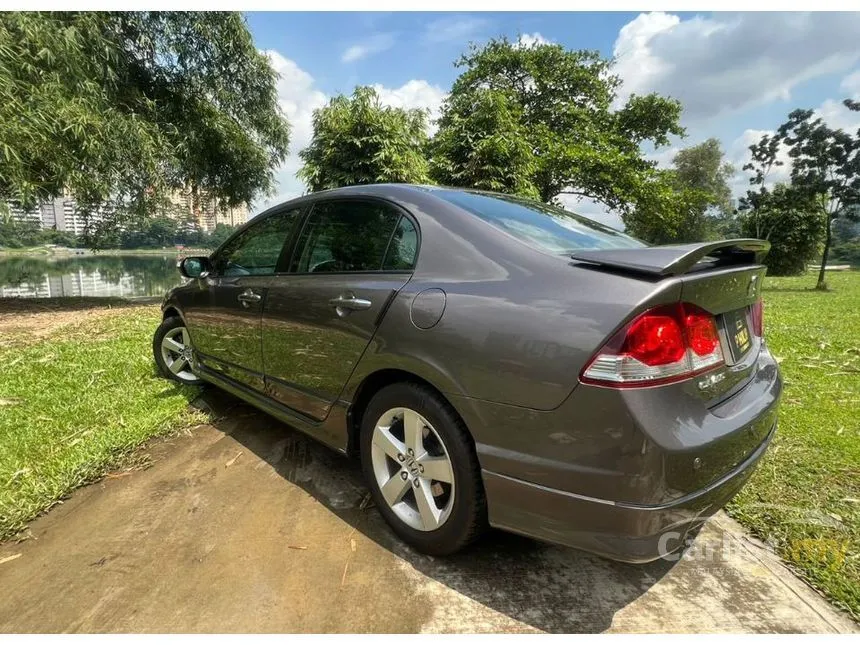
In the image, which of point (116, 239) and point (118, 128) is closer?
point (118, 128)

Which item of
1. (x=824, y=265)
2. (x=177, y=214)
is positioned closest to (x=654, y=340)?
(x=177, y=214)

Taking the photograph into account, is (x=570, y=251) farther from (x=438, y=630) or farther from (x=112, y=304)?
(x=112, y=304)

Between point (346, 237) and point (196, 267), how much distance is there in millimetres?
1619

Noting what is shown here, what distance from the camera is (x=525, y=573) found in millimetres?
1990

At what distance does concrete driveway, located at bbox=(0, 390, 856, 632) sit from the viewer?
1.75 meters

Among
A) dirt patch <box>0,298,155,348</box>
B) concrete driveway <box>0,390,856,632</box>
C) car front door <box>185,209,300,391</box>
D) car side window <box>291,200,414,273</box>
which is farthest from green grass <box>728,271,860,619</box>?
dirt patch <box>0,298,155,348</box>

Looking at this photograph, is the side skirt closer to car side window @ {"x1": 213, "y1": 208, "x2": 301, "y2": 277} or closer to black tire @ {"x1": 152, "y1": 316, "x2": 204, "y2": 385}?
car side window @ {"x1": 213, "y1": 208, "x2": 301, "y2": 277}

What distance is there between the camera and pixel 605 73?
81.3ft

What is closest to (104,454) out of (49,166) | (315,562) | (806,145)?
(315,562)

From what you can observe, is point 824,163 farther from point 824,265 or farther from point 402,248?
point 402,248

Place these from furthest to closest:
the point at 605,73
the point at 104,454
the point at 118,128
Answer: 1. the point at 605,73
2. the point at 118,128
3. the point at 104,454

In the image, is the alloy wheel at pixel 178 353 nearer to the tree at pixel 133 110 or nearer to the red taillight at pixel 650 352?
the red taillight at pixel 650 352

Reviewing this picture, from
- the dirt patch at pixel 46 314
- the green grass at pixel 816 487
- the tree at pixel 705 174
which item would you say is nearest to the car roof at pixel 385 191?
the green grass at pixel 816 487

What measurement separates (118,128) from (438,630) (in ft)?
35.3
